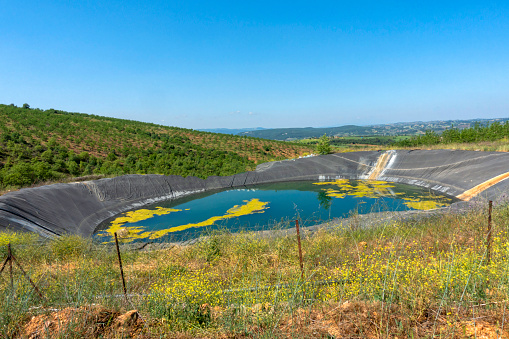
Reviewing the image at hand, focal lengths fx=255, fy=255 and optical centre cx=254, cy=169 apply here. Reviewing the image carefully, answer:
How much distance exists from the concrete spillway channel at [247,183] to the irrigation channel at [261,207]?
1077mm

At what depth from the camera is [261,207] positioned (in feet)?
53.6

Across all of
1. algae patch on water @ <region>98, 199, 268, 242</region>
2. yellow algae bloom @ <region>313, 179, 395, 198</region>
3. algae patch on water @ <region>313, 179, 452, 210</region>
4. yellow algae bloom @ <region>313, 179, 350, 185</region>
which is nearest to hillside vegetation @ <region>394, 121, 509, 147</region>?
yellow algae bloom @ <region>313, 179, 395, 198</region>

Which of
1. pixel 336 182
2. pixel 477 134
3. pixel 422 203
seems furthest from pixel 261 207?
pixel 477 134

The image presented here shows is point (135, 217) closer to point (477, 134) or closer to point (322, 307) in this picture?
point (322, 307)

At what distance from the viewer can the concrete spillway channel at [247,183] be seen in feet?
39.4

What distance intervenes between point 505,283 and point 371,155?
24.0 m

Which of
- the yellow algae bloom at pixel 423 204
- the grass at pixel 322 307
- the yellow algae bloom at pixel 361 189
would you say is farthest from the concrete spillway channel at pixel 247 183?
the grass at pixel 322 307

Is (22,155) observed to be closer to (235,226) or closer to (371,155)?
(235,226)

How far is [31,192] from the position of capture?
12938mm

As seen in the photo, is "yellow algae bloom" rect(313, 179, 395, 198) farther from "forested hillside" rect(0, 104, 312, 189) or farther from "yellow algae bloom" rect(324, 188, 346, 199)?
"forested hillside" rect(0, 104, 312, 189)

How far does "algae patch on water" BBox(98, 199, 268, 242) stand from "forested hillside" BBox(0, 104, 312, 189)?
6.80 meters

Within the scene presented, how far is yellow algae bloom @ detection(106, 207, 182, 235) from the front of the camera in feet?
43.4

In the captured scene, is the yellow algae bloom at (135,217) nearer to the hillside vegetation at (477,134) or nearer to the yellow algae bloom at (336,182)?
the yellow algae bloom at (336,182)

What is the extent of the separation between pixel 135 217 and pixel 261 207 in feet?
25.1
